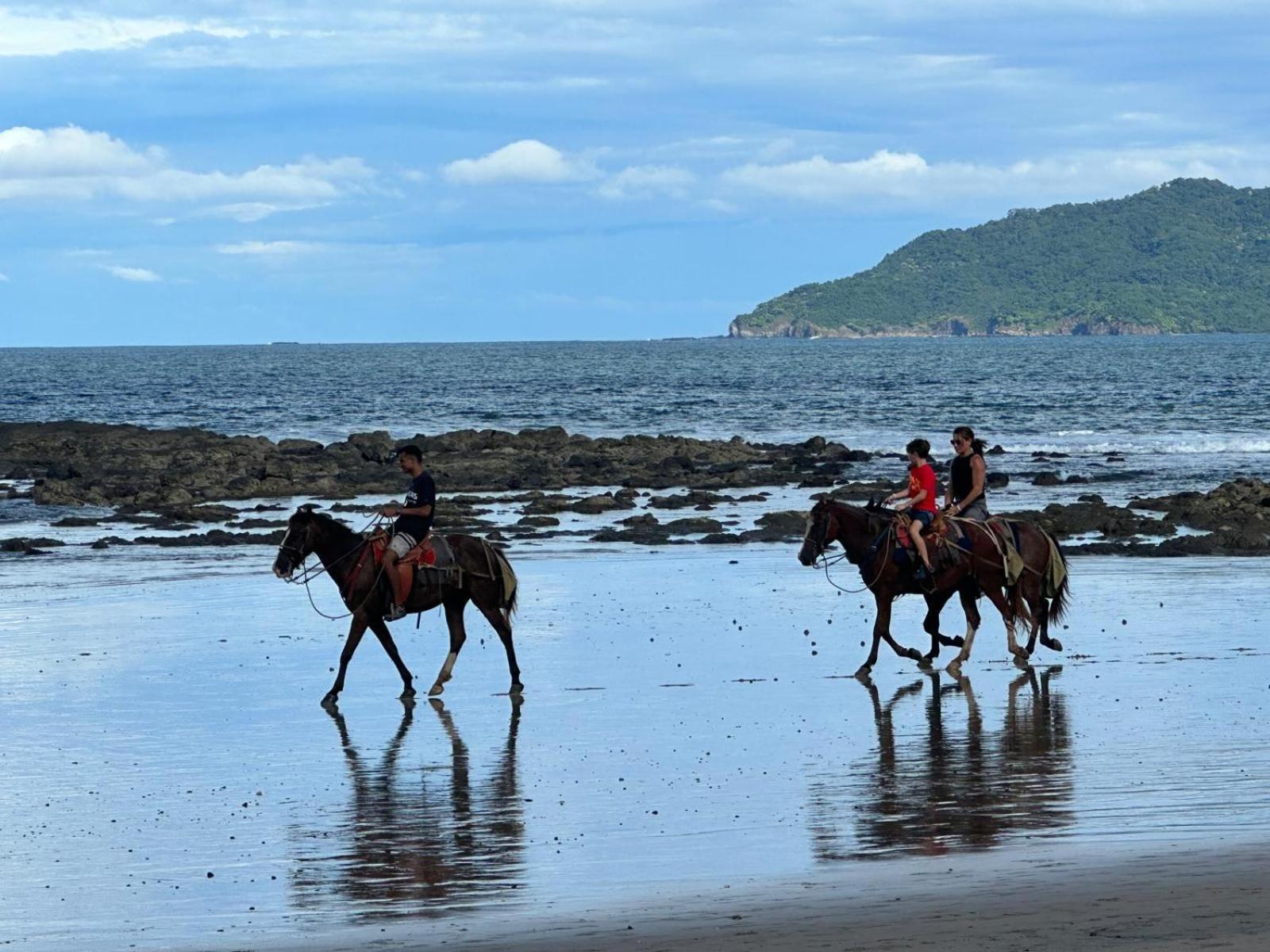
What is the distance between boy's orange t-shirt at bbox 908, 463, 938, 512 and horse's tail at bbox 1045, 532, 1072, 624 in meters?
1.40

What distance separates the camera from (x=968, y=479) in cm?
1873

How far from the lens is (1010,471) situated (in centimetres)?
5009

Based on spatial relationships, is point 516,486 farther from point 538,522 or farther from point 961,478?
point 961,478

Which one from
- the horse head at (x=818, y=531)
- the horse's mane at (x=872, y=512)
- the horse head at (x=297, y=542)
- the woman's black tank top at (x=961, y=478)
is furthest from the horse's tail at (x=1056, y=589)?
the horse head at (x=297, y=542)

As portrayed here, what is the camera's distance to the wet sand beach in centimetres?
915

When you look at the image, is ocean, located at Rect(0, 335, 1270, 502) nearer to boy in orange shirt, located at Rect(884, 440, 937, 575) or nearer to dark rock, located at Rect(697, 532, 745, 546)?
dark rock, located at Rect(697, 532, 745, 546)

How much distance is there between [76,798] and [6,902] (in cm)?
280

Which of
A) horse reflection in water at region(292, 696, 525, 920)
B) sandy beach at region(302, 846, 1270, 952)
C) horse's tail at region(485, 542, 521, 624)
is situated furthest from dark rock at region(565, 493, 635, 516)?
sandy beach at region(302, 846, 1270, 952)

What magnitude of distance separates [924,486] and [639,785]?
6.75m

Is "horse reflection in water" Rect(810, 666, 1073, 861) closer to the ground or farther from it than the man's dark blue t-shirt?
closer to the ground

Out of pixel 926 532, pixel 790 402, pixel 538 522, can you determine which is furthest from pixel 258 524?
pixel 790 402

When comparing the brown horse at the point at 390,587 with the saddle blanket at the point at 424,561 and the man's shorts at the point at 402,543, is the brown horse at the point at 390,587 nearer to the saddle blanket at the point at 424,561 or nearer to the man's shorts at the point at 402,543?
the saddle blanket at the point at 424,561

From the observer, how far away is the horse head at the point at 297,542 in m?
17.1

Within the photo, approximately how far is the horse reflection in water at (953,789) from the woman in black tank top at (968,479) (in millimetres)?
3097
